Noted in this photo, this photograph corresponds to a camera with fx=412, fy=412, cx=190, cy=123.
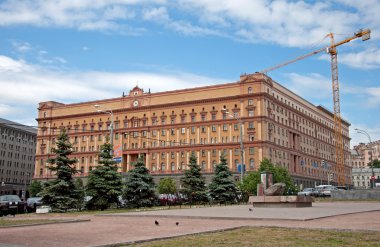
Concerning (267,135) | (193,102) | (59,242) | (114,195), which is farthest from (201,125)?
(59,242)

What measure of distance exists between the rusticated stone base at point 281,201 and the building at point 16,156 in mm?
102767

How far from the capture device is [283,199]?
2452cm

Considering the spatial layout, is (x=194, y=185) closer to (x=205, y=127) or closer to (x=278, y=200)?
(x=278, y=200)

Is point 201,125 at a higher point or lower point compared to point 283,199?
higher

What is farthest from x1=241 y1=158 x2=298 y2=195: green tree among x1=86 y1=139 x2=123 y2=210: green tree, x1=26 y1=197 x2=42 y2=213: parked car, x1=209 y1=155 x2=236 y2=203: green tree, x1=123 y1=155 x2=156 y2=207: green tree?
x1=26 y1=197 x2=42 y2=213: parked car

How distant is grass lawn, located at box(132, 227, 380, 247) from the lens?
917 centimetres

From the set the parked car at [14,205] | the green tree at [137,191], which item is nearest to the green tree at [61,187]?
the parked car at [14,205]

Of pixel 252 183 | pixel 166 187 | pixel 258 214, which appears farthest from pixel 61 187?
pixel 166 187

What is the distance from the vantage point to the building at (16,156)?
388ft

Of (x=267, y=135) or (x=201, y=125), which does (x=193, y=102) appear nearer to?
(x=201, y=125)

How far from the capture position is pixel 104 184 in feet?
92.9

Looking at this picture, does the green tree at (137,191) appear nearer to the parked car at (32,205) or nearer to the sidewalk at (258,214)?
the parked car at (32,205)

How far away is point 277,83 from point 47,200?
72145mm

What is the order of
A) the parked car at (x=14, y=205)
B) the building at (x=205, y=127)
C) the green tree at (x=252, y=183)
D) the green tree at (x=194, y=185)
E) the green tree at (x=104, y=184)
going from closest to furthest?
the parked car at (x=14, y=205) < the green tree at (x=104, y=184) < the green tree at (x=194, y=185) < the green tree at (x=252, y=183) < the building at (x=205, y=127)
